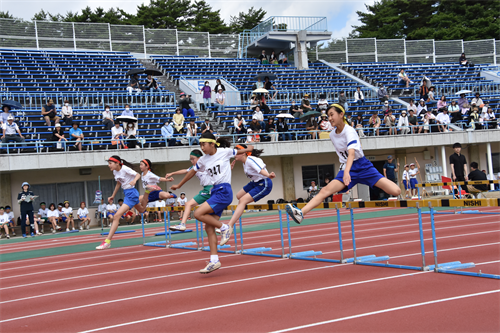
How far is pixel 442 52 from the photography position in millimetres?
43469

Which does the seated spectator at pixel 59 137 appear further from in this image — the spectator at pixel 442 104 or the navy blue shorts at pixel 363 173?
the spectator at pixel 442 104

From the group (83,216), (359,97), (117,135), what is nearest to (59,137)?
(117,135)

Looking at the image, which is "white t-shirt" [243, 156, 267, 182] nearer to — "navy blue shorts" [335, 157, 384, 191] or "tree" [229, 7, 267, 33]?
"navy blue shorts" [335, 157, 384, 191]

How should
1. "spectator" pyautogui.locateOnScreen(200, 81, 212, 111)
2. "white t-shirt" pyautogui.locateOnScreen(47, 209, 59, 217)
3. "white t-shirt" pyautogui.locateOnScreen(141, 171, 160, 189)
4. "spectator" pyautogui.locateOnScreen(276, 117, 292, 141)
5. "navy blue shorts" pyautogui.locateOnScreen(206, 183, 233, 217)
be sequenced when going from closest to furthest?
"navy blue shorts" pyautogui.locateOnScreen(206, 183, 233, 217)
"white t-shirt" pyautogui.locateOnScreen(141, 171, 160, 189)
"white t-shirt" pyautogui.locateOnScreen(47, 209, 59, 217)
"spectator" pyautogui.locateOnScreen(276, 117, 292, 141)
"spectator" pyautogui.locateOnScreen(200, 81, 212, 111)

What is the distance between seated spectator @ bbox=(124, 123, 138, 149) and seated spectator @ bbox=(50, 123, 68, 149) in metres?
2.62

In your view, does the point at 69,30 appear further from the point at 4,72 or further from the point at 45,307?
the point at 45,307

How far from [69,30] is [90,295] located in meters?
31.6

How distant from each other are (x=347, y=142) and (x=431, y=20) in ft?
179

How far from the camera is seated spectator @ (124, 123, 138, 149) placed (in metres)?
21.8

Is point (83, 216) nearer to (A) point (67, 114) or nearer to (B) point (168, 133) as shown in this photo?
(A) point (67, 114)

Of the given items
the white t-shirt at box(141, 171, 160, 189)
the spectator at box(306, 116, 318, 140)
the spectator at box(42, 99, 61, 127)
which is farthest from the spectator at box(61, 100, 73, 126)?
the white t-shirt at box(141, 171, 160, 189)

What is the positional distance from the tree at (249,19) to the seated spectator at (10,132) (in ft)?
140

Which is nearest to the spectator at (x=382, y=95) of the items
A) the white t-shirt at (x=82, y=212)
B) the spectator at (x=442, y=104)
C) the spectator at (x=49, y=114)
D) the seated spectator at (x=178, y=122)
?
the spectator at (x=442, y=104)

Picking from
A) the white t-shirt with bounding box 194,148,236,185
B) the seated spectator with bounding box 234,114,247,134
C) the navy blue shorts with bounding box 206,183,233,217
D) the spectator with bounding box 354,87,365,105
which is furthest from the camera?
the spectator with bounding box 354,87,365,105
